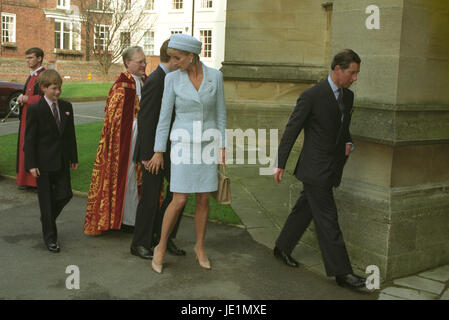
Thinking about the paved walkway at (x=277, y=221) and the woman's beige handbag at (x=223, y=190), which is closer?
the paved walkway at (x=277, y=221)

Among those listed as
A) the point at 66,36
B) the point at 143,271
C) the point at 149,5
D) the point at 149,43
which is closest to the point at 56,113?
the point at 143,271

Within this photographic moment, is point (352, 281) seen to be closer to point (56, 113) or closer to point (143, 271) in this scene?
point (143, 271)

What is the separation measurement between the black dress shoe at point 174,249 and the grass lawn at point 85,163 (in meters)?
1.27

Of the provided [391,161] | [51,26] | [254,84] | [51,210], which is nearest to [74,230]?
[51,210]

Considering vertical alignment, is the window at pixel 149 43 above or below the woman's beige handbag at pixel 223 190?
above

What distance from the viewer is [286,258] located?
5.20 metres

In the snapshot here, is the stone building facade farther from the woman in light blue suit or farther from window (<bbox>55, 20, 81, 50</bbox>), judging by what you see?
window (<bbox>55, 20, 81, 50</bbox>)

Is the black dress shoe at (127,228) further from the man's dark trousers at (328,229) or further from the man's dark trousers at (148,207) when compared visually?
the man's dark trousers at (328,229)

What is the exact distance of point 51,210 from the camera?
552 cm

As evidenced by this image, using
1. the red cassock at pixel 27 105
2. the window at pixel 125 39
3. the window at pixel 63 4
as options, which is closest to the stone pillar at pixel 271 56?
the red cassock at pixel 27 105

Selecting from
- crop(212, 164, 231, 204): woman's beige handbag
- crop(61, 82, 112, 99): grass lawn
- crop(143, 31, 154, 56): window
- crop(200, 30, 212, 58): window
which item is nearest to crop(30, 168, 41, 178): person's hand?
crop(212, 164, 231, 204): woman's beige handbag

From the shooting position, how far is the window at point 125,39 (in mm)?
38244

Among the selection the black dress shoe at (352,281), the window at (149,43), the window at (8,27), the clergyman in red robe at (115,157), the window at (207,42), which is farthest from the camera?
the window at (149,43)
